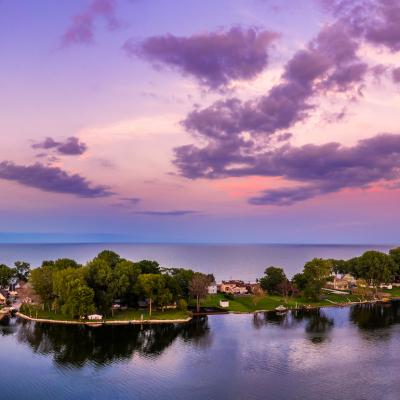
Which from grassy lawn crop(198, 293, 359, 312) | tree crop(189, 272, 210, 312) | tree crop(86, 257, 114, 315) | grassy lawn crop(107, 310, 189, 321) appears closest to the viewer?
tree crop(86, 257, 114, 315)

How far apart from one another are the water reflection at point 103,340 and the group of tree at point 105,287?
634cm

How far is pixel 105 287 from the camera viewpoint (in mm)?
98375

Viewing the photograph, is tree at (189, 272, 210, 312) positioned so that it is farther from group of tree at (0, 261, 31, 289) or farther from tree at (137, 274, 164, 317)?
group of tree at (0, 261, 31, 289)

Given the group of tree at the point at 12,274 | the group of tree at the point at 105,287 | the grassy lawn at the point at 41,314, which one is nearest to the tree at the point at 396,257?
the group of tree at the point at 105,287

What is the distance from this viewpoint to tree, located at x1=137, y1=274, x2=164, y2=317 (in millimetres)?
99188

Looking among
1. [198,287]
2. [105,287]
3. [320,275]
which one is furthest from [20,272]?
[320,275]

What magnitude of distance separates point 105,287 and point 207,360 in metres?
38.4

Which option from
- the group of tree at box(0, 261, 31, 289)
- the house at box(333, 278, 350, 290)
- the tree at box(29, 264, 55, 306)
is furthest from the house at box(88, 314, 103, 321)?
the house at box(333, 278, 350, 290)

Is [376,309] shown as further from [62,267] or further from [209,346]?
[62,267]

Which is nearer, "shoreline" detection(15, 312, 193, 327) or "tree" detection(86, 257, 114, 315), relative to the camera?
"shoreline" detection(15, 312, 193, 327)

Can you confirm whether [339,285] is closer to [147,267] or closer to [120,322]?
[147,267]

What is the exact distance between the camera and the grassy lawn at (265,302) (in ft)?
371

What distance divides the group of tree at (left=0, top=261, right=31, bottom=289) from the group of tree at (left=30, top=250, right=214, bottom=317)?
3113 centimetres

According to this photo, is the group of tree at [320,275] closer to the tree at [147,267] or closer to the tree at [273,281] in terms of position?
the tree at [273,281]
